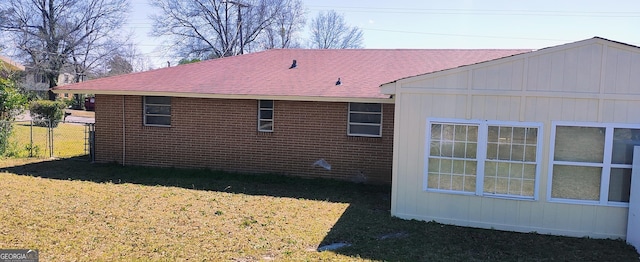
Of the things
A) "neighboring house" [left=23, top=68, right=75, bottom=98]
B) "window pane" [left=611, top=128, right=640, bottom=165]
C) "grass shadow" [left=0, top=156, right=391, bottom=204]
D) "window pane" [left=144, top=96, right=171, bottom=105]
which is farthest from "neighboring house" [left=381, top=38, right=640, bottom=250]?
"neighboring house" [left=23, top=68, right=75, bottom=98]

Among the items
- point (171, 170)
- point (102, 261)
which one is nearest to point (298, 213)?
point (102, 261)

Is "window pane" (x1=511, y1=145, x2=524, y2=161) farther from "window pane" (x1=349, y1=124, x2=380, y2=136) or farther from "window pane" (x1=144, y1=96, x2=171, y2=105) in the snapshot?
"window pane" (x1=144, y1=96, x2=171, y2=105)

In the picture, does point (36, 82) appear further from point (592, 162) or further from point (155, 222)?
point (592, 162)

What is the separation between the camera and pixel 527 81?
7480mm

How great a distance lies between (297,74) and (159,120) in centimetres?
436

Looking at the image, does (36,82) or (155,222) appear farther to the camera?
(36,82)

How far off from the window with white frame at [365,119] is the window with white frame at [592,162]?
4961 millimetres

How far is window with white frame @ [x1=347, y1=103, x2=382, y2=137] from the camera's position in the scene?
1183 centimetres

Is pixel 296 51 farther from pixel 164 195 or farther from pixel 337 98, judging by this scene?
pixel 164 195

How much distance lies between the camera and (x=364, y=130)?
1191cm

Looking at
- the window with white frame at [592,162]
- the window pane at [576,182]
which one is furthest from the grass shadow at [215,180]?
the window with white frame at [592,162]

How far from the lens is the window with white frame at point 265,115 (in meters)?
12.5

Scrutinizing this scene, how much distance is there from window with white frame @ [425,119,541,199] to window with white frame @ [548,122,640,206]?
0.36 meters

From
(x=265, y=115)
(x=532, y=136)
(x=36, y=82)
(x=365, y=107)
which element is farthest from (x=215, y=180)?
(x=36, y=82)
